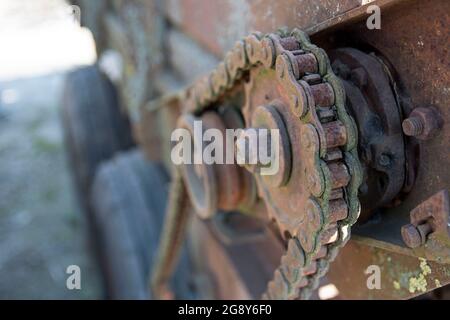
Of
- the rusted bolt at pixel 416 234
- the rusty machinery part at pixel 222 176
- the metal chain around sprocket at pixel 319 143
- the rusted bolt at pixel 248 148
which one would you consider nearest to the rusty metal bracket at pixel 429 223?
the rusted bolt at pixel 416 234

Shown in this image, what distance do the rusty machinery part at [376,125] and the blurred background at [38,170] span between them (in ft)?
7.84

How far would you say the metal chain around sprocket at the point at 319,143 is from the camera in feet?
3.66

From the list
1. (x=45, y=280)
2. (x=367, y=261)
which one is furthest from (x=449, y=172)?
(x=45, y=280)

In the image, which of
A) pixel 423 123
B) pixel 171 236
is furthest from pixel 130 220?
pixel 423 123

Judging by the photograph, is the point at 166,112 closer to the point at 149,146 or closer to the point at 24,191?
the point at 149,146

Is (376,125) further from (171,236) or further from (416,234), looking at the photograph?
(171,236)

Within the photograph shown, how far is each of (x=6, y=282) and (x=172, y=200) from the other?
2040 mm

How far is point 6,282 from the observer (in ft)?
11.6

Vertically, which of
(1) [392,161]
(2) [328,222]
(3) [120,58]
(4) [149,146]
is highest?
(3) [120,58]

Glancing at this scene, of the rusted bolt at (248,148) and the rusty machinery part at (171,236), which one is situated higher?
the rusted bolt at (248,148)

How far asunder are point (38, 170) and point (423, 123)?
4230 millimetres

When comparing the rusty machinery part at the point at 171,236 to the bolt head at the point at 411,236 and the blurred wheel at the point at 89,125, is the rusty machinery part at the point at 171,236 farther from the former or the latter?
the blurred wheel at the point at 89,125

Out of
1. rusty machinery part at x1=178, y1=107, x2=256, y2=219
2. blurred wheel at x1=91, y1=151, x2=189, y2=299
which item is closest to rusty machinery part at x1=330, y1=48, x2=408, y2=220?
rusty machinery part at x1=178, y1=107, x2=256, y2=219

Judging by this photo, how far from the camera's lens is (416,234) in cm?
109
